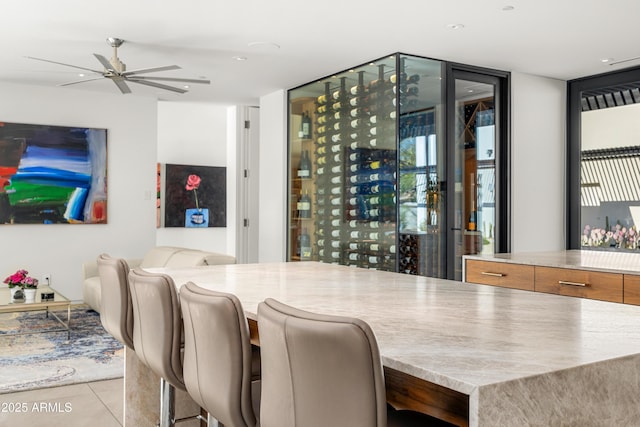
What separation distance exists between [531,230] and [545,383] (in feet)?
17.7

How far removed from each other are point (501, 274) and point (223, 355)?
2.16m

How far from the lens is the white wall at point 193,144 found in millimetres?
8578

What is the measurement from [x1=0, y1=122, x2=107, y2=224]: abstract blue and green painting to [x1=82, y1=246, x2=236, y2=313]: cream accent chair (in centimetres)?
79

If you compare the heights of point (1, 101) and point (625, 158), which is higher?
point (1, 101)

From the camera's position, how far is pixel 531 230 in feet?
20.0

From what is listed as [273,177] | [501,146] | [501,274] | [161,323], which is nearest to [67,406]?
[161,323]

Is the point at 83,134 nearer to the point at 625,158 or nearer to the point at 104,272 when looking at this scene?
the point at 104,272

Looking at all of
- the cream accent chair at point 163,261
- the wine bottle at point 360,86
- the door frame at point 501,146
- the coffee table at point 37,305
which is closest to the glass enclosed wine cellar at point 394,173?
the wine bottle at point 360,86

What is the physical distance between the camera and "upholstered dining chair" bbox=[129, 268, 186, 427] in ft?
6.26

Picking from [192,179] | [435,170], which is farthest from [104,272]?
[192,179]

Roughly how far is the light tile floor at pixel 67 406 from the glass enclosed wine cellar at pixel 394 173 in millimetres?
2783

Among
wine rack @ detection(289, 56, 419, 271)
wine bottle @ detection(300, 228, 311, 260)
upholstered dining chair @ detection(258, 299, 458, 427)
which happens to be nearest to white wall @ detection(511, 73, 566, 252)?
wine rack @ detection(289, 56, 419, 271)

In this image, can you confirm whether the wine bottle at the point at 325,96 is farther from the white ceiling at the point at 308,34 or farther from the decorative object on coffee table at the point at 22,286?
the decorative object on coffee table at the point at 22,286

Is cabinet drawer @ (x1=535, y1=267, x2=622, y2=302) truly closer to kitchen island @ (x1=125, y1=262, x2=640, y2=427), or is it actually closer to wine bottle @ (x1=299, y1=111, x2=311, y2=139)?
kitchen island @ (x1=125, y1=262, x2=640, y2=427)
